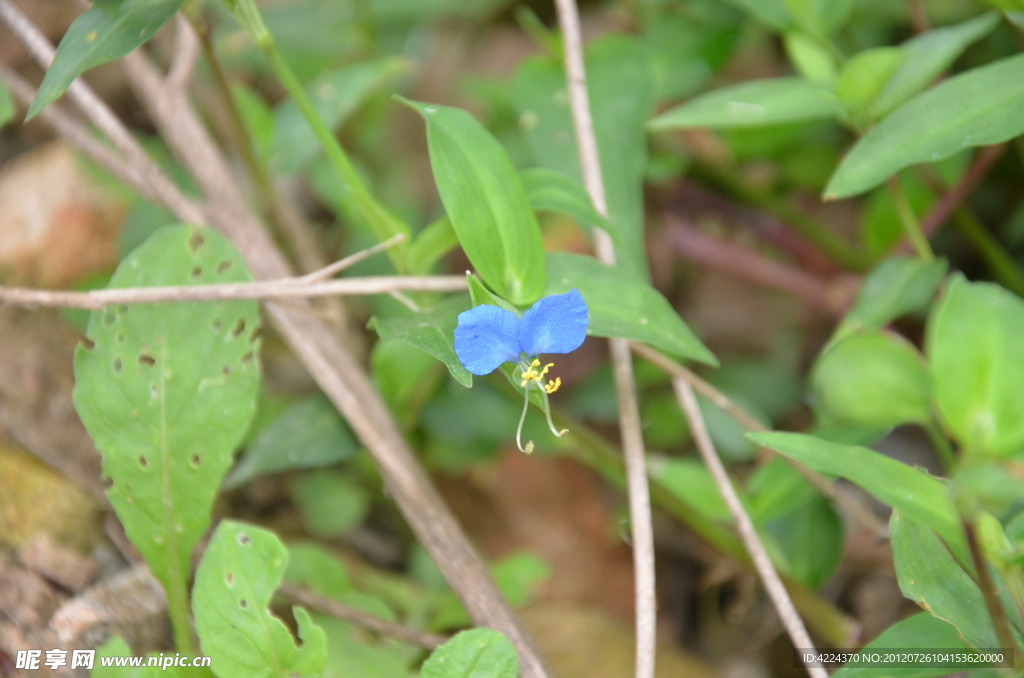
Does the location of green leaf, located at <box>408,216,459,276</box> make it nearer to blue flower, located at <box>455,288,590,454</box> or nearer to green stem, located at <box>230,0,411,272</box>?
green stem, located at <box>230,0,411,272</box>

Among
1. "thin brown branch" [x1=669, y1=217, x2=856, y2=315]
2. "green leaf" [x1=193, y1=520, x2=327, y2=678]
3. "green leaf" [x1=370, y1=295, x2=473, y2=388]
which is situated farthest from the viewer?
"thin brown branch" [x1=669, y1=217, x2=856, y2=315]

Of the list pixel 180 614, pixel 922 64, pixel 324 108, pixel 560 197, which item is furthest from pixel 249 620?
pixel 922 64

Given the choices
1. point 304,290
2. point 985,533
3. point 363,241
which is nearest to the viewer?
point 985,533

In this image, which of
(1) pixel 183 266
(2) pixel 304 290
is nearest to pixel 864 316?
(2) pixel 304 290

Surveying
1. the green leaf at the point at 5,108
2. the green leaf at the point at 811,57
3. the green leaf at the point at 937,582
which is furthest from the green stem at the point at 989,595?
the green leaf at the point at 5,108

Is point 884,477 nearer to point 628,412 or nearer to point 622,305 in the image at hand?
point 622,305

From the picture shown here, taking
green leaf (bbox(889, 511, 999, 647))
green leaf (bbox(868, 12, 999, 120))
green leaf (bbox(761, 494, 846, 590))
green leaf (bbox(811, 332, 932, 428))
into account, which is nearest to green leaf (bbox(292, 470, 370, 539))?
green leaf (bbox(761, 494, 846, 590))

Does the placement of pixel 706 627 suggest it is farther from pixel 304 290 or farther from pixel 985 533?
pixel 304 290
